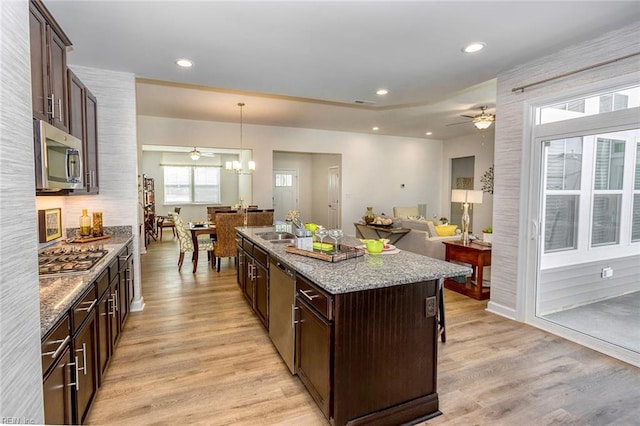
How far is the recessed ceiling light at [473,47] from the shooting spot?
2.83m

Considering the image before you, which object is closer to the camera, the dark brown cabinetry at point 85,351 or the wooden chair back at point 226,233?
the dark brown cabinetry at point 85,351

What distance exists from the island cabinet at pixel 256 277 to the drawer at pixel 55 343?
5.11 feet

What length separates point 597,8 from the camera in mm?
2299

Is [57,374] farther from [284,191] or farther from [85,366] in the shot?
[284,191]

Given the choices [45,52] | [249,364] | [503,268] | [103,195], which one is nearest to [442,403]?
[249,364]

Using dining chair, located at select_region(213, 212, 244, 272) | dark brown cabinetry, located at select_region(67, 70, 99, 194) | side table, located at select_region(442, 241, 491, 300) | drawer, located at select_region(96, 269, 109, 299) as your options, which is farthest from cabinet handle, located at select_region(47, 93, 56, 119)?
side table, located at select_region(442, 241, 491, 300)

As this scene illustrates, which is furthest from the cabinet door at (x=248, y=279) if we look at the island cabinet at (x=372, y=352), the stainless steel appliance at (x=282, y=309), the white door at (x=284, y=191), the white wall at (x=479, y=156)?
the white wall at (x=479, y=156)

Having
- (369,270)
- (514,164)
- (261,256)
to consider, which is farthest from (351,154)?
(369,270)

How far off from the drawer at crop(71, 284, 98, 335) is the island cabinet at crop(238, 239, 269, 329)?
1.30 m

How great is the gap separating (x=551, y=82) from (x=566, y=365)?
252 cm

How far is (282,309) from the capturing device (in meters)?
2.52

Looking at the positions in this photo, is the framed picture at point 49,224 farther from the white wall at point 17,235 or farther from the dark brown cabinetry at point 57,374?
the white wall at point 17,235

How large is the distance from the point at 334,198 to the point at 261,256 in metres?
6.41

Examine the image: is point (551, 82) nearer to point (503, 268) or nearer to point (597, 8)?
point (597, 8)
